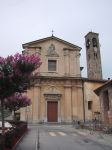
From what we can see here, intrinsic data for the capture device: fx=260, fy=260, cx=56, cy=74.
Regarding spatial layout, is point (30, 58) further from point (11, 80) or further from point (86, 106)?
point (86, 106)

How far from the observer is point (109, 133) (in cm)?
2120

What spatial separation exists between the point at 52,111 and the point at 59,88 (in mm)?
3525

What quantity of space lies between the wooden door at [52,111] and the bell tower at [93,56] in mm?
25396

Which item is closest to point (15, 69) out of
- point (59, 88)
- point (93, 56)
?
point (59, 88)

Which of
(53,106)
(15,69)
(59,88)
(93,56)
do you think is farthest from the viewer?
(93,56)

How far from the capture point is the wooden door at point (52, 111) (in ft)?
123

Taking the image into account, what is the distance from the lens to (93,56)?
6300 centimetres

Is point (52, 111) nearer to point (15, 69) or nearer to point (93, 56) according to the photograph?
point (15, 69)

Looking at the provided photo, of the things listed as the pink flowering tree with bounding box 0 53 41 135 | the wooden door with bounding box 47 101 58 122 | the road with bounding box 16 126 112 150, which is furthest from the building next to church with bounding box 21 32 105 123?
the pink flowering tree with bounding box 0 53 41 135

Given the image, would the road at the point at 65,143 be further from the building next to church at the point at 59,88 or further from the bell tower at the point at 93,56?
the bell tower at the point at 93,56

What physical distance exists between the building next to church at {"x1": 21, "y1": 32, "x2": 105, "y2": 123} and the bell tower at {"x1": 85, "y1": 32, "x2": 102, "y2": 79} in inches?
869

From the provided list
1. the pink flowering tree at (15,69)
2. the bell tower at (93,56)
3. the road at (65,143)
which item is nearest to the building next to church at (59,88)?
the road at (65,143)

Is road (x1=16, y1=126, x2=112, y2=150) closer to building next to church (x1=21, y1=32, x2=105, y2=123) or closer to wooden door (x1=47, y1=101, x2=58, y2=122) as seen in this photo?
building next to church (x1=21, y1=32, x2=105, y2=123)

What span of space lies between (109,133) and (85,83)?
18472 millimetres
